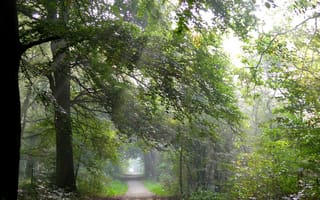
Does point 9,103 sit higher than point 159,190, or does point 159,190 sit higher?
point 9,103

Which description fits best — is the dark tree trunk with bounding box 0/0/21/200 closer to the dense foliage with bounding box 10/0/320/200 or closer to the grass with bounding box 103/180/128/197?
the dense foliage with bounding box 10/0/320/200

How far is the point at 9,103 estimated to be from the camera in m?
5.04

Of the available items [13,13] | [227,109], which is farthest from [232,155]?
[13,13]

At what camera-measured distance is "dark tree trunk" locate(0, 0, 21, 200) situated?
496 centimetres

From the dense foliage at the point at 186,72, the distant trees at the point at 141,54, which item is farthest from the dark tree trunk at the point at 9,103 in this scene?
the dense foliage at the point at 186,72

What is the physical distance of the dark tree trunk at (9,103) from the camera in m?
4.96

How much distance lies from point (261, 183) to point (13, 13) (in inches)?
292

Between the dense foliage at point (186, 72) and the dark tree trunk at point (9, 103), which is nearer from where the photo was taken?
the dark tree trunk at point (9, 103)

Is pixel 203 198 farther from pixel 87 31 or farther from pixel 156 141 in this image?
pixel 87 31

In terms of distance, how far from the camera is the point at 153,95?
9.47 meters

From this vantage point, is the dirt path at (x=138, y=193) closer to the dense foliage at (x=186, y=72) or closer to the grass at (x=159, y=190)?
the grass at (x=159, y=190)

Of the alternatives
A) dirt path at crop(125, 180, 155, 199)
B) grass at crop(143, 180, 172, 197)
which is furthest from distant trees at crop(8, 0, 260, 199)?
dirt path at crop(125, 180, 155, 199)

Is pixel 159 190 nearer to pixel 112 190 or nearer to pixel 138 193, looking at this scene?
pixel 138 193

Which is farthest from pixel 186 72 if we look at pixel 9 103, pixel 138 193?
pixel 138 193
